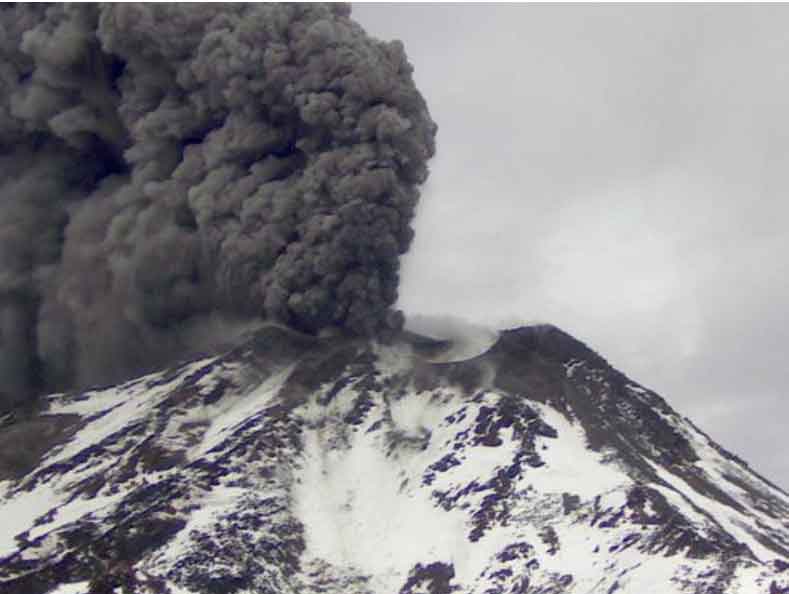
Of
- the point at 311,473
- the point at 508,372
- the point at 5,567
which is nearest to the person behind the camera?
the point at 5,567

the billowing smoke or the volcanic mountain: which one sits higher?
the billowing smoke

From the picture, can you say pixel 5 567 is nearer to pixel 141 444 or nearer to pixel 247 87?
pixel 141 444

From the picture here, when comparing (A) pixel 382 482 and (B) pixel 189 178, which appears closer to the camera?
(A) pixel 382 482

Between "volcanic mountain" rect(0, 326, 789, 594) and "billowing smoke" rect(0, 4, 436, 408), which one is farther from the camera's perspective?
"billowing smoke" rect(0, 4, 436, 408)

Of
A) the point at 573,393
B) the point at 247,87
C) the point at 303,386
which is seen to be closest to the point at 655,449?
the point at 573,393
